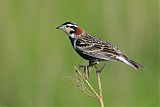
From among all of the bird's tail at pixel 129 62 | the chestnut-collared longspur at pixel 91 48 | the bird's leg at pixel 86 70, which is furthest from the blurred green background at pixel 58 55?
the bird's leg at pixel 86 70

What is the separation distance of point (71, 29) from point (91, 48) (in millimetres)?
238

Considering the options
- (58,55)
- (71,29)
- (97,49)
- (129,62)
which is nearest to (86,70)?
(129,62)

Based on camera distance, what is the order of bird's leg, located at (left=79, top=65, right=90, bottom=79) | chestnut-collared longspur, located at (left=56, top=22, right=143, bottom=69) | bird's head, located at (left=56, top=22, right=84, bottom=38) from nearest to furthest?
1. bird's leg, located at (left=79, top=65, right=90, bottom=79)
2. chestnut-collared longspur, located at (left=56, top=22, right=143, bottom=69)
3. bird's head, located at (left=56, top=22, right=84, bottom=38)

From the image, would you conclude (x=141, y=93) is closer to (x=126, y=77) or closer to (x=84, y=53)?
(x=126, y=77)

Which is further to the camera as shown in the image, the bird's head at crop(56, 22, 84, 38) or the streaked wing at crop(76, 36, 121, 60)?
the bird's head at crop(56, 22, 84, 38)

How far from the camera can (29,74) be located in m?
7.98

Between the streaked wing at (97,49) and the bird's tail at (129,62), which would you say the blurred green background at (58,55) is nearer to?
the streaked wing at (97,49)

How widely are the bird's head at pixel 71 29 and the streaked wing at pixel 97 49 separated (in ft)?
0.25

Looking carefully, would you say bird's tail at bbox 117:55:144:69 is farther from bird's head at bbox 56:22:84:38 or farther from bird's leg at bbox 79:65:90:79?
bird's head at bbox 56:22:84:38

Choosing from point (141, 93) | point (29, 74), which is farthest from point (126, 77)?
point (29, 74)

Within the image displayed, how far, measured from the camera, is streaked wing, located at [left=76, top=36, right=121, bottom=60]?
5.61 metres

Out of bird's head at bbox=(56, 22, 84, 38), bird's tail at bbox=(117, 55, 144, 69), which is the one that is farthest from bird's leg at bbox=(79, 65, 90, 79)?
bird's head at bbox=(56, 22, 84, 38)

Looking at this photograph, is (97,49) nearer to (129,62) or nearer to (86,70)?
(129,62)

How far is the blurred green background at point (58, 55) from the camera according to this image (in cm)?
780
